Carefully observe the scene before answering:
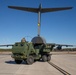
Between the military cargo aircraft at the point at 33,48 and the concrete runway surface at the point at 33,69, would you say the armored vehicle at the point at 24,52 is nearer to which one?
the military cargo aircraft at the point at 33,48

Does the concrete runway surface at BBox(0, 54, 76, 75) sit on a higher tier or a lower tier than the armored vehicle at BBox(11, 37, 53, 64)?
lower

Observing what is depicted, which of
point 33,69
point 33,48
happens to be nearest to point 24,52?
point 33,48

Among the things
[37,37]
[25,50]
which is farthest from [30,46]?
[37,37]

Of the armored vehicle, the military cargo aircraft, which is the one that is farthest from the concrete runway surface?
the military cargo aircraft

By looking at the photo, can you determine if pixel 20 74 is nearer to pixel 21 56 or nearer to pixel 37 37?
pixel 21 56

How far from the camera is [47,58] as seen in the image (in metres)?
29.7

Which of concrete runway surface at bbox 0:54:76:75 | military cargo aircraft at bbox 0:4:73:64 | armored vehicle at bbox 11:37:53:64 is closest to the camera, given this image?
concrete runway surface at bbox 0:54:76:75

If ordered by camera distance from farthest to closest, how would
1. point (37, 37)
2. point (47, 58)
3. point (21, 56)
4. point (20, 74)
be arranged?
point (37, 37)
point (47, 58)
point (21, 56)
point (20, 74)

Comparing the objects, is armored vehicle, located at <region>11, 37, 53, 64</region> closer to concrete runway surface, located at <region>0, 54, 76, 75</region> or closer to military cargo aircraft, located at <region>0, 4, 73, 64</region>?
military cargo aircraft, located at <region>0, 4, 73, 64</region>

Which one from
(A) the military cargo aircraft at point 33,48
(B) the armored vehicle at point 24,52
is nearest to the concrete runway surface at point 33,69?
(B) the armored vehicle at point 24,52

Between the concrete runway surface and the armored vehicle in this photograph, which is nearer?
the concrete runway surface

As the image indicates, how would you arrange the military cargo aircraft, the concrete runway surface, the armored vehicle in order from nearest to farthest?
the concrete runway surface → the armored vehicle → the military cargo aircraft

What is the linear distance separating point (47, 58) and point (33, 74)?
15564 millimetres

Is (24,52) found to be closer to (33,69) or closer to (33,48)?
(33,48)
